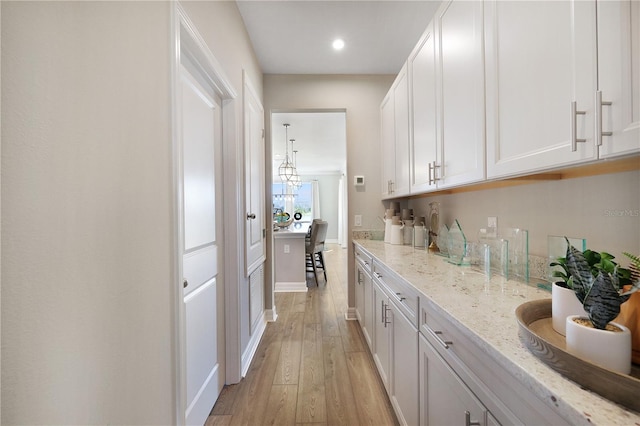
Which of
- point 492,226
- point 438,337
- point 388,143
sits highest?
point 388,143

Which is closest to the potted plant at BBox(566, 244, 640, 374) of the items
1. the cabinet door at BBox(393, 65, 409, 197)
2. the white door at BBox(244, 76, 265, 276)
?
the cabinet door at BBox(393, 65, 409, 197)

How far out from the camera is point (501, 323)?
0.81 m

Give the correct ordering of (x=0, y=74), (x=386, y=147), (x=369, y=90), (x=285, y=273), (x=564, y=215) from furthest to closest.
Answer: (x=285, y=273), (x=369, y=90), (x=386, y=147), (x=564, y=215), (x=0, y=74)

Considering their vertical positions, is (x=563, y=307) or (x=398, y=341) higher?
(x=563, y=307)

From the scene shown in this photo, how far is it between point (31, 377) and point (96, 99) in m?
0.65

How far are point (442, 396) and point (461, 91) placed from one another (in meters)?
1.34

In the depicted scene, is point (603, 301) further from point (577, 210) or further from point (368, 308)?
point (368, 308)

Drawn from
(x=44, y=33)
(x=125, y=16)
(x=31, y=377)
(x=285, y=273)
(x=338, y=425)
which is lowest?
(x=338, y=425)

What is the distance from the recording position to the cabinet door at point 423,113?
170 cm

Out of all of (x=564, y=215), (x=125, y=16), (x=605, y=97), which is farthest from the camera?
(x=564, y=215)

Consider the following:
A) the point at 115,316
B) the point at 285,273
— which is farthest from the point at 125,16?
the point at 285,273

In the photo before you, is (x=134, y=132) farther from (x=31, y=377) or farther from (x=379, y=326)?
(x=379, y=326)

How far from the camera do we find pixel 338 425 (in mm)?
1613

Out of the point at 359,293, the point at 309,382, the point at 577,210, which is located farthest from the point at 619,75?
the point at 359,293
